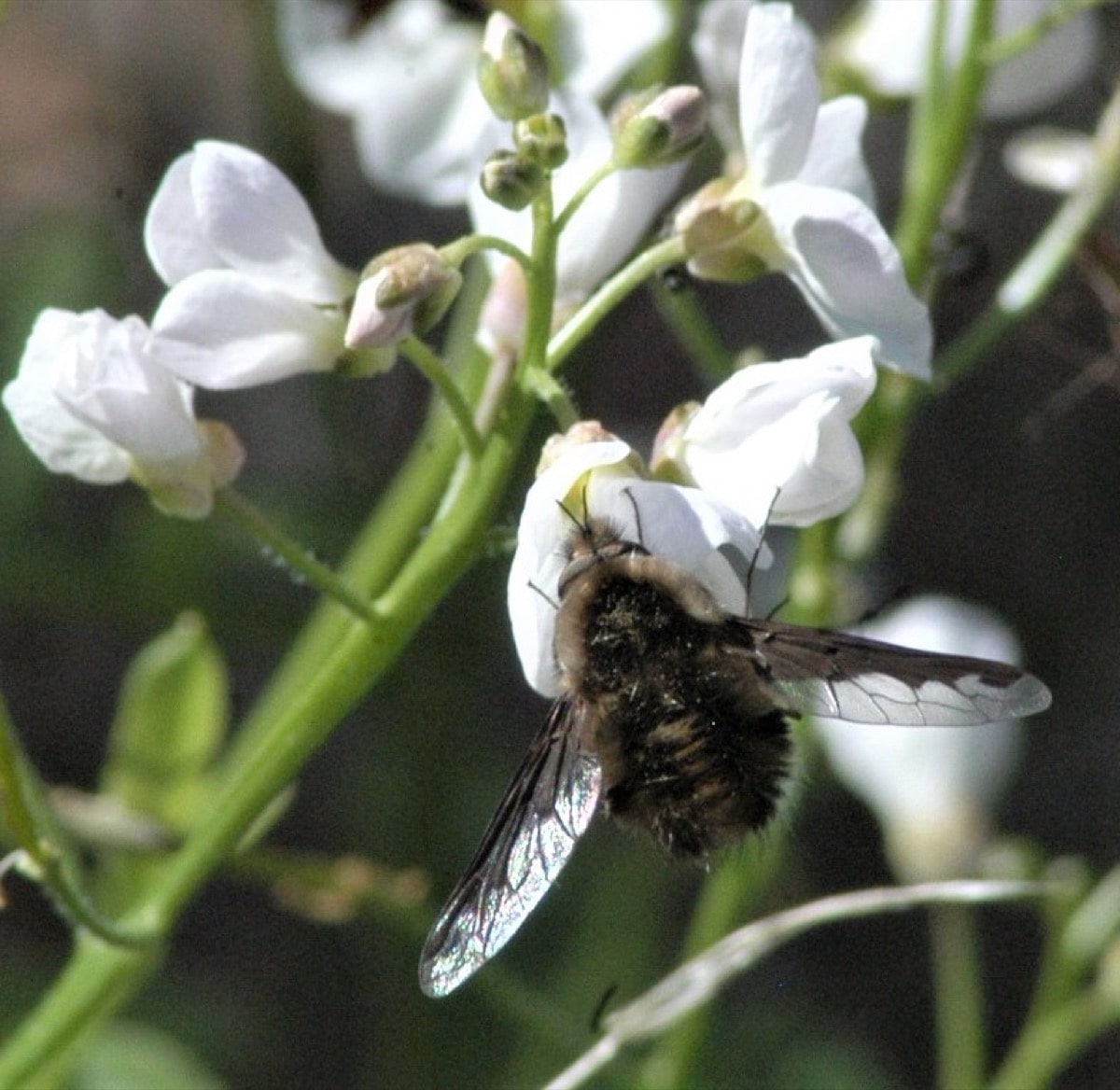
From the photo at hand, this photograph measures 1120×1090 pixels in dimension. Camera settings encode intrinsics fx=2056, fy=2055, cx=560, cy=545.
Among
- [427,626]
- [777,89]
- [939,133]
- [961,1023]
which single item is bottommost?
[961,1023]

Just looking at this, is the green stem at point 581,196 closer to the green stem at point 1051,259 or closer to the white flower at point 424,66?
the green stem at point 1051,259

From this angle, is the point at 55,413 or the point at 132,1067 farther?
the point at 132,1067

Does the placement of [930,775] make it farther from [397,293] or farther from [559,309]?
[397,293]

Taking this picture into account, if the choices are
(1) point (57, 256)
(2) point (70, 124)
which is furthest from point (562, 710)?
(2) point (70, 124)

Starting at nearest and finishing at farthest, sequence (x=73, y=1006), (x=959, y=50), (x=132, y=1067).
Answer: (x=73, y=1006)
(x=959, y=50)
(x=132, y=1067)

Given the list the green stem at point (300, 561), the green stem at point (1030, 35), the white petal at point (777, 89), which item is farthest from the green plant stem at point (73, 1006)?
the green stem at point (1030, 35)

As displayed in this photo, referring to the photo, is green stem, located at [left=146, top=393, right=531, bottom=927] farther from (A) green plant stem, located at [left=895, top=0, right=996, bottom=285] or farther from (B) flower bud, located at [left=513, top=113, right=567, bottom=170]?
(A) green plant stem, located at [left=895, top=0, right=996, bottom=285]

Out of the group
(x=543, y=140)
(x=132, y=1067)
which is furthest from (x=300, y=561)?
(x=132, y=1067)

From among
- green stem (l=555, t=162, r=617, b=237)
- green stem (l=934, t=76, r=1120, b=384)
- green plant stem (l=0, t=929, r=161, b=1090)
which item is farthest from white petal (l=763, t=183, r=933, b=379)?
green plant stem (l=0, t=929, r=161, b=1090)
